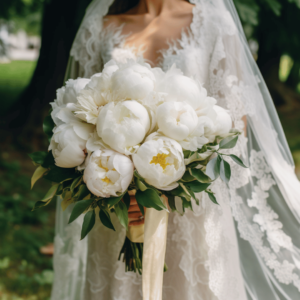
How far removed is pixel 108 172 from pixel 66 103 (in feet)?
1.37

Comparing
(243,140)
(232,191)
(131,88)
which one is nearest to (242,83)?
(243,140)

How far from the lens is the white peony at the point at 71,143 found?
3.51 ft

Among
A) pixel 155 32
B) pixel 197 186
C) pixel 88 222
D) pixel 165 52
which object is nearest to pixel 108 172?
pixel 88 222

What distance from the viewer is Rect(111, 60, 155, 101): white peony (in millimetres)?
1060

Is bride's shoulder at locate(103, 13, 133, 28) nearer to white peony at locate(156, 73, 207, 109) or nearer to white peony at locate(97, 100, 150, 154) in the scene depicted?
white peony at locate(156, 73, 207, 109)

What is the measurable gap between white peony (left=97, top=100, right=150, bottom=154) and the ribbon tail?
13.8 inches

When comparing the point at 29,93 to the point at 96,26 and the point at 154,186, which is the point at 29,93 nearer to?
the point at 96,26

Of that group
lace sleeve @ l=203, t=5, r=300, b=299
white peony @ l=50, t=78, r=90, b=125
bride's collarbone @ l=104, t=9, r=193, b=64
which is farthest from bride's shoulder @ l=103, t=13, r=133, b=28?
white peony @ l=50, t=78, r=90, b=125

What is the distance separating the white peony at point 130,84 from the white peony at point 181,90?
50mm

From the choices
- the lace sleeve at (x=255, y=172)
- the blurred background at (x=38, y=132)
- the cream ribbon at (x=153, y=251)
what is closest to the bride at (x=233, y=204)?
the lace sleeve at (x=255, y=172)

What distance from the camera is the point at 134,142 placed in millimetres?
1017

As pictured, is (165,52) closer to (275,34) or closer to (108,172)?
(108,172)

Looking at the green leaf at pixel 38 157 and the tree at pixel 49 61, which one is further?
the tree at pixel 49 61

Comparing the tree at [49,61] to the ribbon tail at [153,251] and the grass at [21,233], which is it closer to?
the grass at [21,233]
